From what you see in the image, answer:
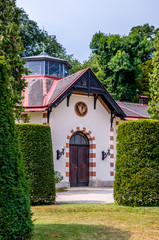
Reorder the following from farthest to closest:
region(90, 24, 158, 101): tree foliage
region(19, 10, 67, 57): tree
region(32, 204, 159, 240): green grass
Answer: region(19, 10, 67, 57): tree, region(90, 24, 158, 101): tree foliage, region(32, 204, 159, 240): green grass

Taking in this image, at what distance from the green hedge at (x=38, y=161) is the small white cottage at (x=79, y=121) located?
6.11m

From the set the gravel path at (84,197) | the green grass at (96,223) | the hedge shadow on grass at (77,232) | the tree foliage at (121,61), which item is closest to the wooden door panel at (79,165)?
the gravel path at (84,197)

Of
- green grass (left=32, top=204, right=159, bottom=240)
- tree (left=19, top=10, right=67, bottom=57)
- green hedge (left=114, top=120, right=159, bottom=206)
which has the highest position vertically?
tree (left=19, top=10, right=67, bottom=57)

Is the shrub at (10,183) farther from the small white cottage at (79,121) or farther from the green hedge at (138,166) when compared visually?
the small white cottage at (79,121)

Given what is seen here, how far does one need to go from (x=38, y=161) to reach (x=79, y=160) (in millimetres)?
8478

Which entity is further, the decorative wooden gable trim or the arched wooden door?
the arched wooden door

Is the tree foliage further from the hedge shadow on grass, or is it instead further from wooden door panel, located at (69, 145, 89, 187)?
the hedge shadow on grass

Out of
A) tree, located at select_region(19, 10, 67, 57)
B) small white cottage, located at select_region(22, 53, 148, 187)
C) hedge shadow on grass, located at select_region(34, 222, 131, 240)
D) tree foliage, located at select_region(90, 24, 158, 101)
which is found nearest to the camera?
hedge shadow on grass, located at select_region(34, 222, 131, 240)

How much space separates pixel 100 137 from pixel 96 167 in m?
1.87

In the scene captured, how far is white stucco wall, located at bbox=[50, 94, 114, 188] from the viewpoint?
692 inches

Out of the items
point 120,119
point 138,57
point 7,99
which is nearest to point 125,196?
point 7,99

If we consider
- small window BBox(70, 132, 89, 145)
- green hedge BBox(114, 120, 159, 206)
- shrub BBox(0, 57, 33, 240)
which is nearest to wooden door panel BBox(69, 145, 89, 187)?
small window BBox(70, 132, 89, 145)

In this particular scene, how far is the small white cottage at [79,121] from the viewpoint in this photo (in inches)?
690

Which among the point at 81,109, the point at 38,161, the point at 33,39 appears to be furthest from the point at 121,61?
the point at 38,161
